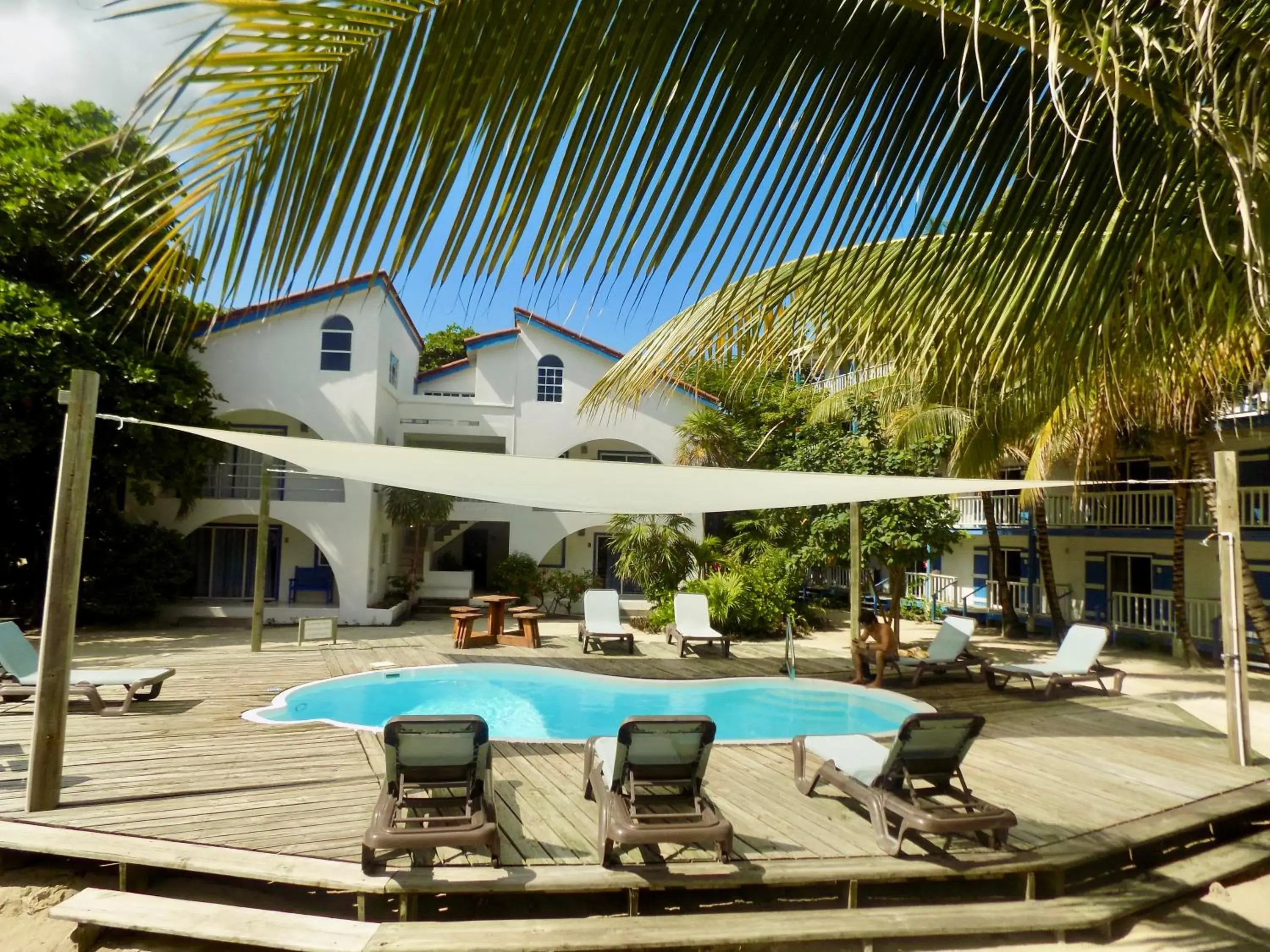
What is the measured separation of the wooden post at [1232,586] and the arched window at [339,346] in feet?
52.6

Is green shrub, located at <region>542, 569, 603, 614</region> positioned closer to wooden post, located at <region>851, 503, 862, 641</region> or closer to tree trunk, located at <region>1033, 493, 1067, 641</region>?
wooden post, located at <region>851, 503, 862, 641</region>

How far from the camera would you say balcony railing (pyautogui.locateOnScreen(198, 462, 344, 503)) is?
1670 centimetres

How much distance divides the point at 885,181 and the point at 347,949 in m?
4.67

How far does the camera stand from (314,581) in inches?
709

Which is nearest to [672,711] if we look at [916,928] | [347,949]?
[916,928]

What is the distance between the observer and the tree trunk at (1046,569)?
50.3 ft

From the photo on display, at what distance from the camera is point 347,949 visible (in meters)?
4.05

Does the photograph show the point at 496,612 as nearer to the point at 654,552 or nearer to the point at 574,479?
the point at 654,552

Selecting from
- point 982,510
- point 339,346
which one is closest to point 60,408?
point 339,346

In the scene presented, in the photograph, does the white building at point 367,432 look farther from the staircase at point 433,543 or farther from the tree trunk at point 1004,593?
the tree trunk at point 1004,593

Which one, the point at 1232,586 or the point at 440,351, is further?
the point at 440,351

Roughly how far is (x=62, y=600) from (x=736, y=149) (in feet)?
19.8

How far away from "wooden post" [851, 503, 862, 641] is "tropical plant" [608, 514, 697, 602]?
18.7 feet

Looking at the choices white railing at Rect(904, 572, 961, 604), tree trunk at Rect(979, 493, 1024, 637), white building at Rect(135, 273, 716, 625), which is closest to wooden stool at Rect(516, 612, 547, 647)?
white building at Rect(135, 273, 716, 625)
